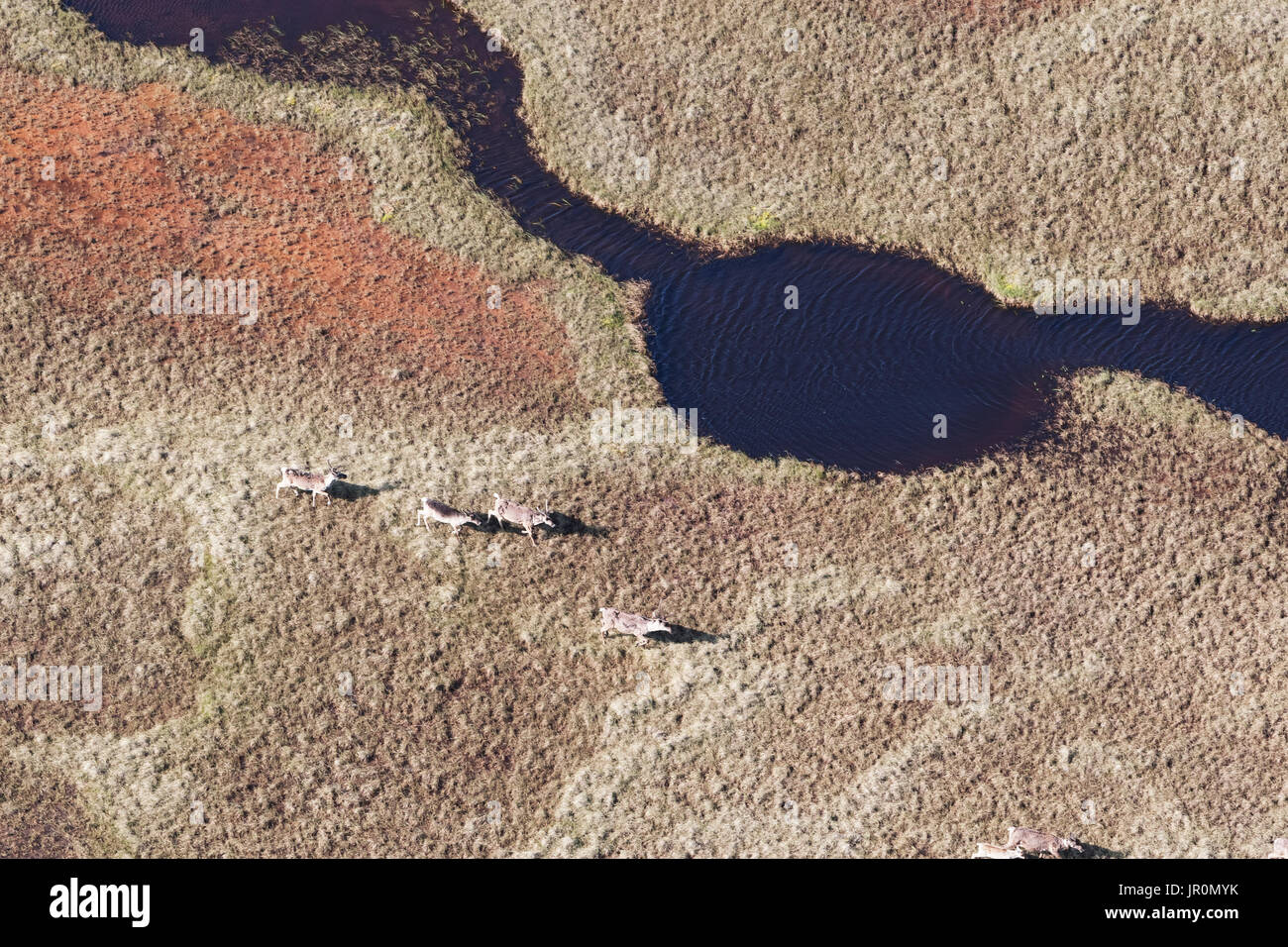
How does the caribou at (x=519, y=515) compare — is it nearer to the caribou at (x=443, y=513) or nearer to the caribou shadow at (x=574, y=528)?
the caribou shadow at (x=574, y=528)

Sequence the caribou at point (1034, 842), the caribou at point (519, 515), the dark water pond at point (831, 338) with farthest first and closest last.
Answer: the dark water pond at point (831, 338), the caribou at point (519, 515), the caribou at point (1034, 842)

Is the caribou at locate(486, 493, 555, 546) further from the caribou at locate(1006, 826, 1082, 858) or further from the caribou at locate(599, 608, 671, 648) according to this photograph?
the caribou at locate(1006, 826, 1082, 858)

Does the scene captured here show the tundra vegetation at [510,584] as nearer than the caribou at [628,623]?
Yes

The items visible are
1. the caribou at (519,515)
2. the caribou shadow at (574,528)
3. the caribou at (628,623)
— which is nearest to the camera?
the caribou at (628,623)

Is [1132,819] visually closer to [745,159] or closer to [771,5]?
[745,159]

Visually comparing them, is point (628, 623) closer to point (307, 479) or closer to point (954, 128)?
point (307, 479)

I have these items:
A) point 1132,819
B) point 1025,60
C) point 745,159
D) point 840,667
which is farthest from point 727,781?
point 1025,60

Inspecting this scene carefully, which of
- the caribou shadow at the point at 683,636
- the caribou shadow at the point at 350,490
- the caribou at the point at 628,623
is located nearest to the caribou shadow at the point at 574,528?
the caribou at the point at 628,623
